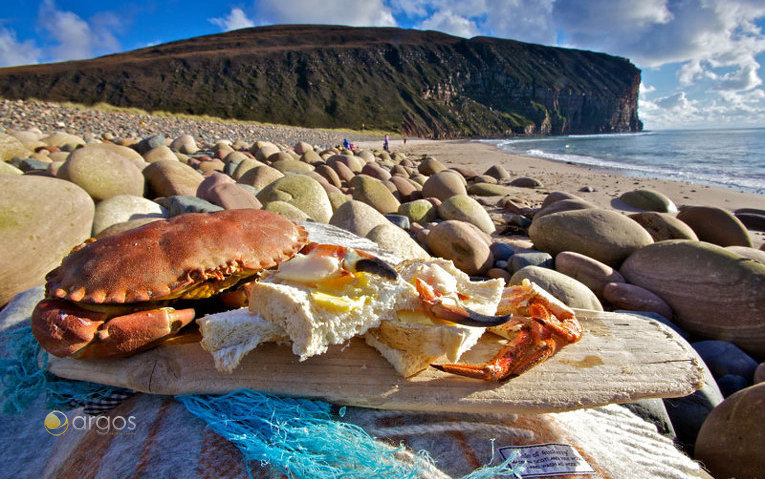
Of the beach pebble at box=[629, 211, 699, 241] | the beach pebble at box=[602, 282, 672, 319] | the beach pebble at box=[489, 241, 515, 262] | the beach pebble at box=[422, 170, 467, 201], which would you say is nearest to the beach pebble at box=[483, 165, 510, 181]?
the beach pebble at box=[422, 170, 467, 201]

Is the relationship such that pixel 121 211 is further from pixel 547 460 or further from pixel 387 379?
pixel 547 460

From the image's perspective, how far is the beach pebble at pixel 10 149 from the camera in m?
6.04

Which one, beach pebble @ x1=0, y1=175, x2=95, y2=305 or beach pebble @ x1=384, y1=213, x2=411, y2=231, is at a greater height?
beach pebble @ x1=0, y1=175, x2=95, y2=305

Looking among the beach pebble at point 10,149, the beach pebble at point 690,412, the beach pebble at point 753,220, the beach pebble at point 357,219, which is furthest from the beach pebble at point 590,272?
the beach pebble at point 10,149

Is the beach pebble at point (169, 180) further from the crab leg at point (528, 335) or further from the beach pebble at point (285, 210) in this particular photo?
the crab leg at point (528, 335)

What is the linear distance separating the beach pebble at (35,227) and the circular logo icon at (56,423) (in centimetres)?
138

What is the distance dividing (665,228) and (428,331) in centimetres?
520

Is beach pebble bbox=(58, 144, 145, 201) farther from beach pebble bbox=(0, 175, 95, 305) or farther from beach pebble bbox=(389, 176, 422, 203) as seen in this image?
beach pebble bbox=(389, 176, 422, 203)

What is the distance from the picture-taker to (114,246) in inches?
56.0

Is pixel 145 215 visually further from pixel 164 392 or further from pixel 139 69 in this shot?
pixel 139 69

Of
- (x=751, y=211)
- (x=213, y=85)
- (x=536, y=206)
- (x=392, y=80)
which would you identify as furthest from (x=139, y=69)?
(x=751, y=211)

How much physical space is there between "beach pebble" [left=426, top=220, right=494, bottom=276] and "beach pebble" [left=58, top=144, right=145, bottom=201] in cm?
360

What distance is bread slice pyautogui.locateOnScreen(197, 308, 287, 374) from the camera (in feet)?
4.16

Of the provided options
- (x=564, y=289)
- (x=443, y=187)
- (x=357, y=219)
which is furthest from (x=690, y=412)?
(x=443, y=187)
